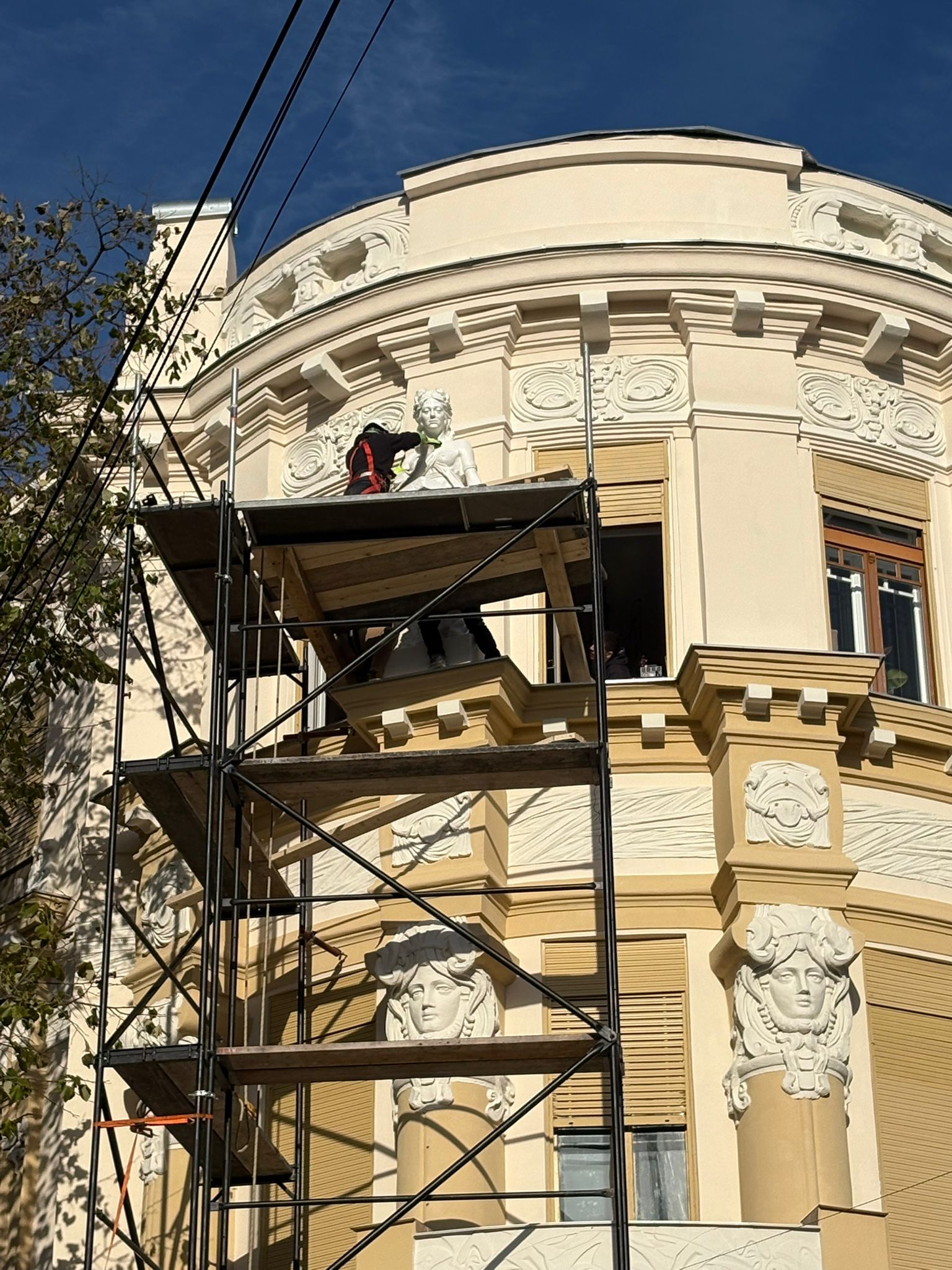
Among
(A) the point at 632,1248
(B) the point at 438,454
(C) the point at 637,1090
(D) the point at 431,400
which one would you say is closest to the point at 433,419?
(D) the point at 431,400

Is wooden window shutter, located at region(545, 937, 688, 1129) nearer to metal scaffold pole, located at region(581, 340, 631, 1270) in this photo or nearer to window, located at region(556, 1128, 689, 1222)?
window, located at region(556, 1128, 689, 1222)

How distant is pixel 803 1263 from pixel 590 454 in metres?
5.82

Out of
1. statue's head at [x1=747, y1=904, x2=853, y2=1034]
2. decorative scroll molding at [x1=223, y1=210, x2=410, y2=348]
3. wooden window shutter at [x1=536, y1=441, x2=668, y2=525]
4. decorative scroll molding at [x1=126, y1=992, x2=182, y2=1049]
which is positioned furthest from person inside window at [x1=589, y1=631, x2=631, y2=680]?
decorative scroll molding at [x1=126, y1=992, x2=182, y2=1049]

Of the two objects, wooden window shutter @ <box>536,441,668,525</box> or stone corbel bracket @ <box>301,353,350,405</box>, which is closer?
wooden window shutter @ <box>536,441,668,525</box>

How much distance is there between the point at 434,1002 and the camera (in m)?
19.0

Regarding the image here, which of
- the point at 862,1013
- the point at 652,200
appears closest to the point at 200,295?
the point at 652,200

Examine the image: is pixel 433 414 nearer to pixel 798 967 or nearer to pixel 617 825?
pixel 617 825

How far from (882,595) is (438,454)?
4.18m

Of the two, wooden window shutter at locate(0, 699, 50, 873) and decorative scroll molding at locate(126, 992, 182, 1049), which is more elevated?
wooden window shutter at locate(0, 699, 50, 873)

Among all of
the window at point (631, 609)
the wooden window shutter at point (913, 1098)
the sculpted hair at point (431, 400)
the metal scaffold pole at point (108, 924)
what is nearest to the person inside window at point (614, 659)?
the window at point (631, 609)

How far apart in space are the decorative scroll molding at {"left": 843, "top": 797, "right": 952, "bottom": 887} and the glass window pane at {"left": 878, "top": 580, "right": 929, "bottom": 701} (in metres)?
1.59

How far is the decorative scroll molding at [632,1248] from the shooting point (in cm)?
1709

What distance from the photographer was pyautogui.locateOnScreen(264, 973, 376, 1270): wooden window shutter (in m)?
19.2

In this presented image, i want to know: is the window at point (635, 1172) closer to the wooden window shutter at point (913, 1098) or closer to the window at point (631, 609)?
the wooden window shutter at point (913, 1098)
